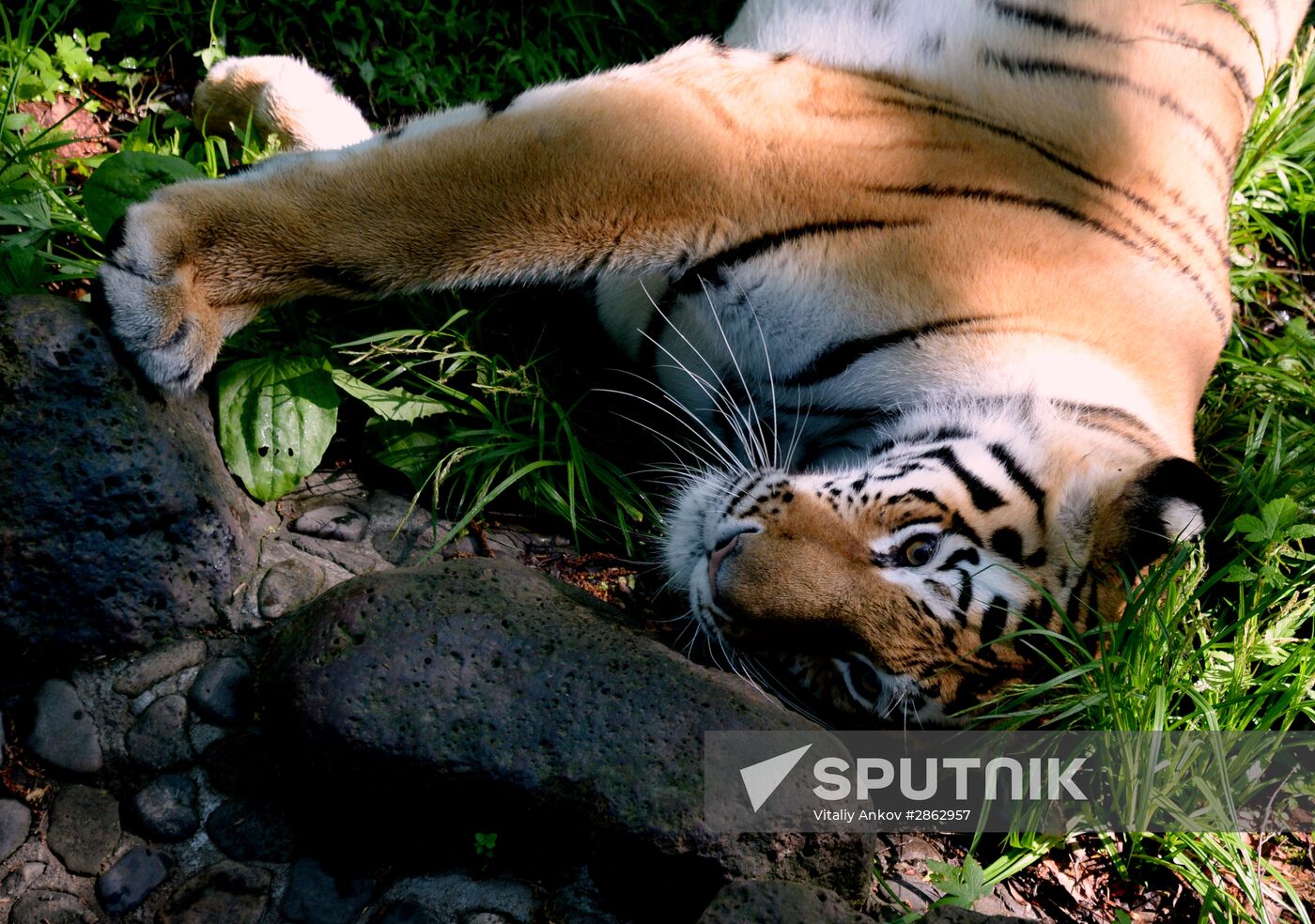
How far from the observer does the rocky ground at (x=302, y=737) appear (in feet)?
6.27

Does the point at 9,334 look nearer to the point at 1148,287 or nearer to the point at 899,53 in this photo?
the point at 899,53

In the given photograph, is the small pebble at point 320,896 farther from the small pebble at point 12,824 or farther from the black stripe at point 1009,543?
the black stripe at point 1009,543

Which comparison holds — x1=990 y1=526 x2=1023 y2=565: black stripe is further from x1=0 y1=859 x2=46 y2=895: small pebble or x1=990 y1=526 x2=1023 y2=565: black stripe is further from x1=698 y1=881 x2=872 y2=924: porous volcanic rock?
x1=0 y1=859 x2=46 y2=895: small pebble

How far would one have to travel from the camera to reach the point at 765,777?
1988 mm

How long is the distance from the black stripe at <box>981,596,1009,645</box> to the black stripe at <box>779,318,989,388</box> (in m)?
0.57

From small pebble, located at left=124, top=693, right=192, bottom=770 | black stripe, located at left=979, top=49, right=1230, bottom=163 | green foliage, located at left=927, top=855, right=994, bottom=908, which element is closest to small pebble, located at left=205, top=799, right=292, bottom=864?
small pebble, located at left=124, top=693, right=192, bottom=770

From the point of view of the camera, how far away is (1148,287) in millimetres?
2469

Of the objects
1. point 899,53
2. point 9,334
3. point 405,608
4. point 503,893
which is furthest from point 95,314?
point 899,53

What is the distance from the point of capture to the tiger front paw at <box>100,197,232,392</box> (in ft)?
6.53

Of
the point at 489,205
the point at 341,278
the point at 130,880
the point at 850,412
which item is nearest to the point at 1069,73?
the point at 850,412

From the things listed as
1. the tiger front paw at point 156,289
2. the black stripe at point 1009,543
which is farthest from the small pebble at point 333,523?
the black stripe at point 1009,543

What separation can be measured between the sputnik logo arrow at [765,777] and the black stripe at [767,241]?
0.98 metres

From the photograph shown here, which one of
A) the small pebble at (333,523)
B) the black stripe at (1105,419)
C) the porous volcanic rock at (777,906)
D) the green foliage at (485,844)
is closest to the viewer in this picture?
the porous volcanic rock at (777,906)

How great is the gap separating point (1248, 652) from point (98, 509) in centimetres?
242
